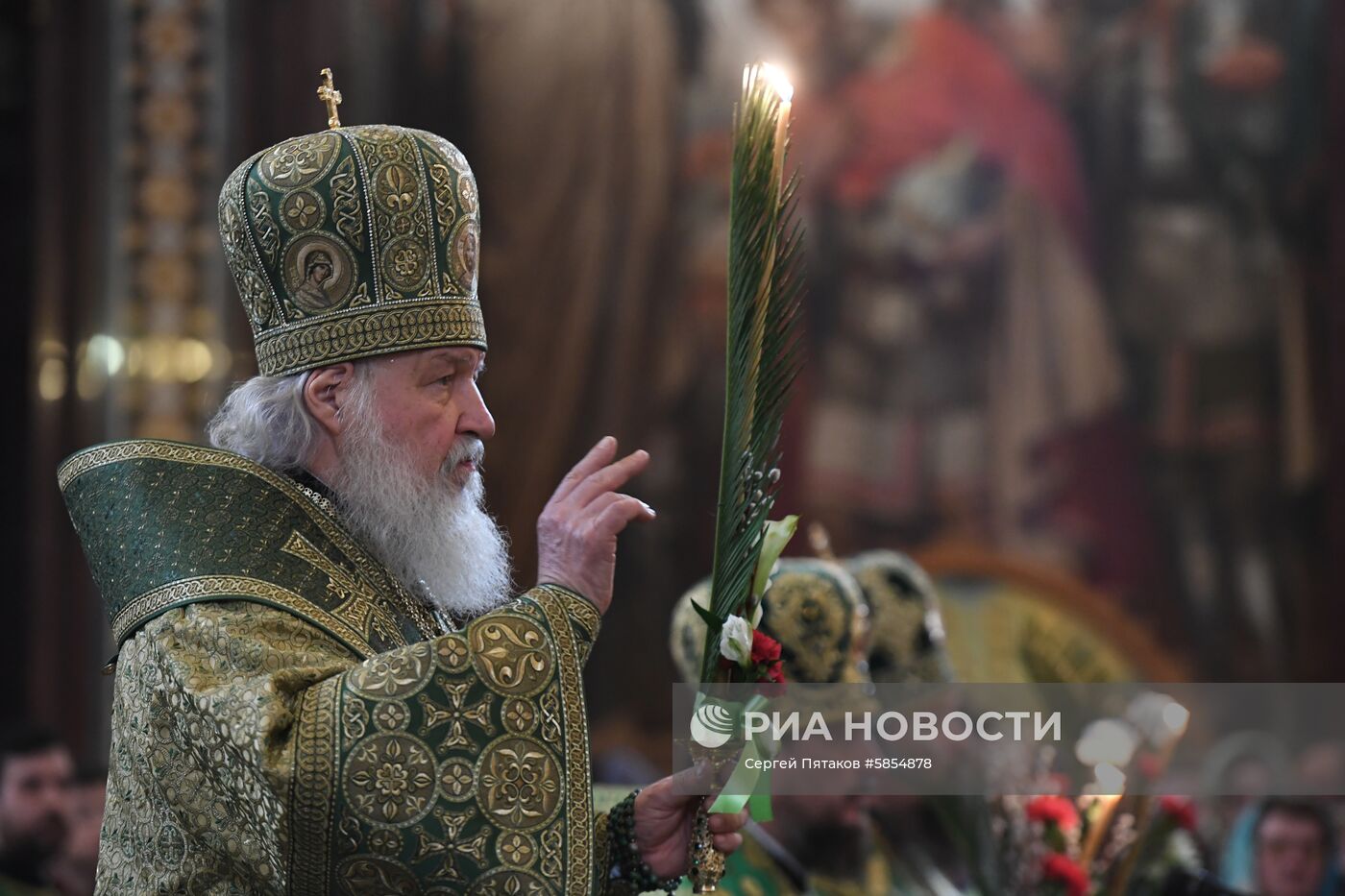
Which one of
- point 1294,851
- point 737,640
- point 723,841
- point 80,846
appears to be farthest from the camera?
point 80,846

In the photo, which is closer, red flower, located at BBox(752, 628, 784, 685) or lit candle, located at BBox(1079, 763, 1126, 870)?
red flower, located at BBox(752, 628, 784, 685)

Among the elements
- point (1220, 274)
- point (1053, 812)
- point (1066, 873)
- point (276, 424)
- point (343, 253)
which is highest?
point (1220, 274)

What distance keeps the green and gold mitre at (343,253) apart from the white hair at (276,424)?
0.03 metres

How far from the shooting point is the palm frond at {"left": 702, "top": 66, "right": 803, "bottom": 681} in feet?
9.37

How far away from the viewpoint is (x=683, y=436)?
9.62m

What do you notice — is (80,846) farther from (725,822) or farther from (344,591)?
(725,822)

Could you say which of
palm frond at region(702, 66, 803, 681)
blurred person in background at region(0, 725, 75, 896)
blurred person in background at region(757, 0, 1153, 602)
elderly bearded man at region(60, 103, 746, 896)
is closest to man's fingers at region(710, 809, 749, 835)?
elderly bearded man at region(60, 103, 746, 896)

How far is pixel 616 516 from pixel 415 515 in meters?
0.46

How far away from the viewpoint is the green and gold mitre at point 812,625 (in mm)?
4488

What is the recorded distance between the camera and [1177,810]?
4457 mm

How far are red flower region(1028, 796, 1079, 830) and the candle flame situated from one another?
2055 mm

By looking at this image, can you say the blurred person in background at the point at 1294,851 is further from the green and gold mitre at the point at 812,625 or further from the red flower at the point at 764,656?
the red flower at the point at 764,656

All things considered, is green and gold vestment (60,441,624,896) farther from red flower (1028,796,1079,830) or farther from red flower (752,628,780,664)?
red flower (1028,796,1079,830)

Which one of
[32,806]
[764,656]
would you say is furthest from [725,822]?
[32,806]
